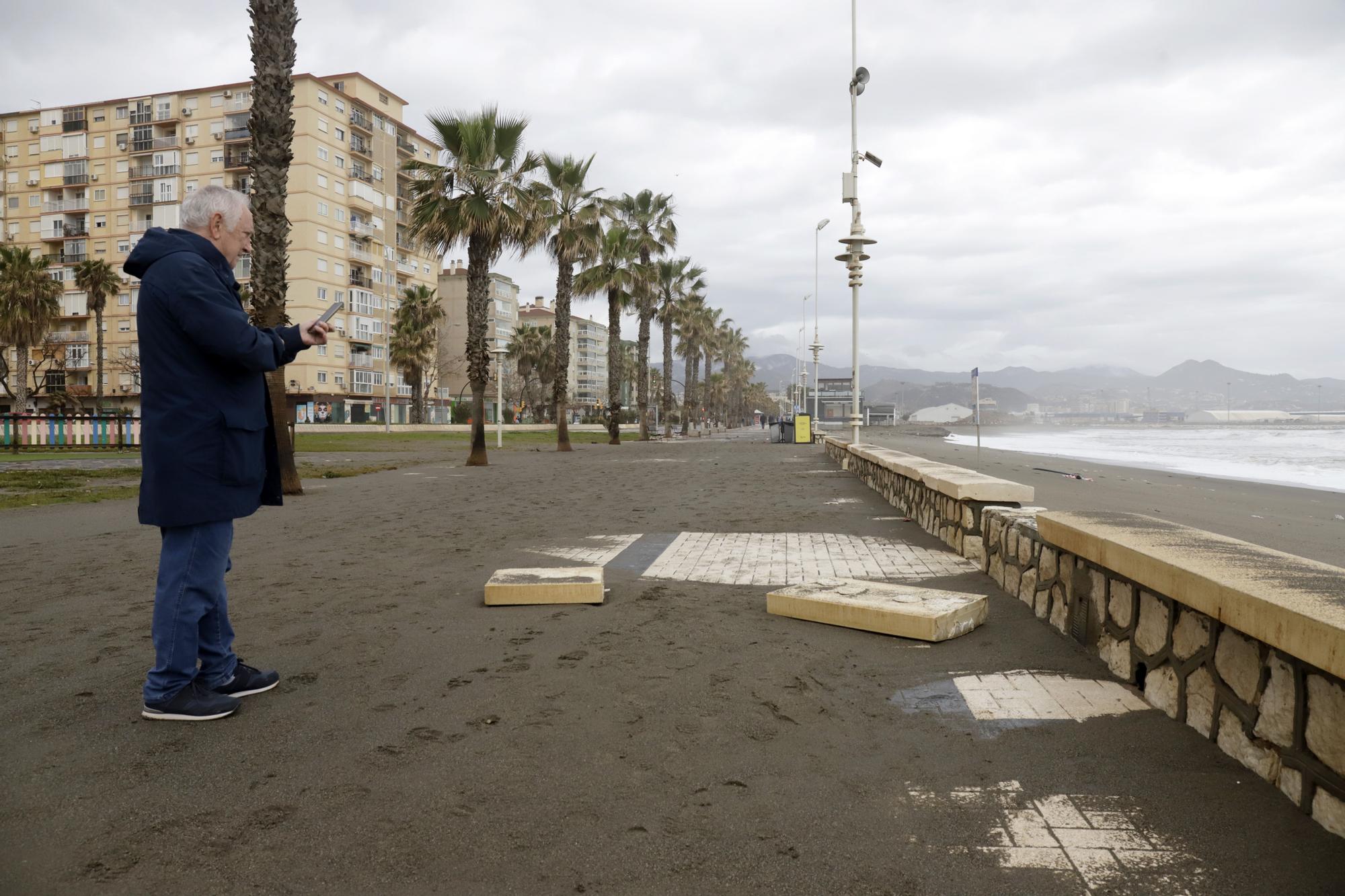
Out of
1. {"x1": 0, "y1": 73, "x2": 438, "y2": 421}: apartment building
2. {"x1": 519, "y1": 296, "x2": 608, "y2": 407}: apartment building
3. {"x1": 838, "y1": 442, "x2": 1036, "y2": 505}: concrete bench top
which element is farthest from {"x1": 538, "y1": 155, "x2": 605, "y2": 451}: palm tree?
{"x1": 519, "y1": 296, "x2": 608, "y2": 407}: apartment building

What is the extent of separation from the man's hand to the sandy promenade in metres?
1.55

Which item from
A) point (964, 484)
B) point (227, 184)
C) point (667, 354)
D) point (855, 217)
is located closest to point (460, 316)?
point (227, 184)

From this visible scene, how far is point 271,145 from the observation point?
13188mm

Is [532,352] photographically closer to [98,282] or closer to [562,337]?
[98,282]

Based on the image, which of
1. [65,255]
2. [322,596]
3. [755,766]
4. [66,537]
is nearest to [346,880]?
[755,766]

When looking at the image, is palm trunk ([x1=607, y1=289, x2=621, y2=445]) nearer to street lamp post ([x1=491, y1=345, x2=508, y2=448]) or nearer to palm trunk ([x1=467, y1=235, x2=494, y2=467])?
street lamp post ([x1=491, y1=345, x2=508, y2=448])

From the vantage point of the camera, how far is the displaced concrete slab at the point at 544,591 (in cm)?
555

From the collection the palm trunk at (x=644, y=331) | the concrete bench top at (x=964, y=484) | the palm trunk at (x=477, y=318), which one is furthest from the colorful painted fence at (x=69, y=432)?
the concrete bench top at (x=964, y=484)

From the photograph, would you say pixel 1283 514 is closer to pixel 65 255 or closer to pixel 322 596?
pixel 322 596

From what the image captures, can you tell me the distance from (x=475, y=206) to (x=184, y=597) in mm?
22408

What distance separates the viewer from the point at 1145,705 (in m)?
3.43

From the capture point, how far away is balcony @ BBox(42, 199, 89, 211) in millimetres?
76188

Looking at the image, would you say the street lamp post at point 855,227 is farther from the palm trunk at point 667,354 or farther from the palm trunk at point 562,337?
the palm trunk at point 667,354

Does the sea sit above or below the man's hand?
below
